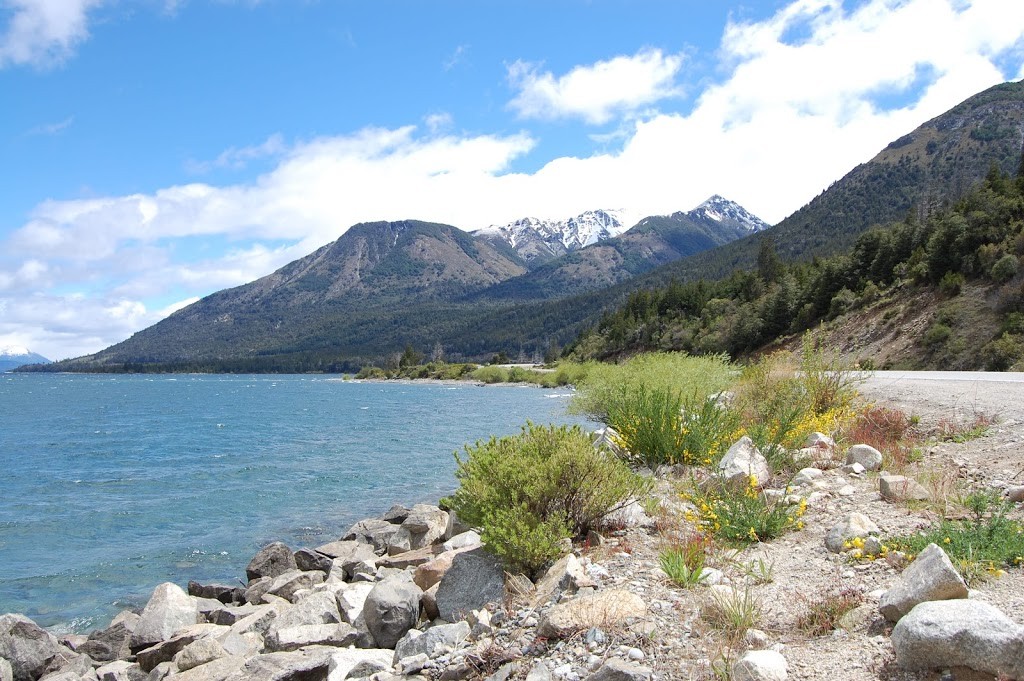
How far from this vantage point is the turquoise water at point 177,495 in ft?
50.4

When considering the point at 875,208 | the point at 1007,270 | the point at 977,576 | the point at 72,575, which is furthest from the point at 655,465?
the point at 875,208

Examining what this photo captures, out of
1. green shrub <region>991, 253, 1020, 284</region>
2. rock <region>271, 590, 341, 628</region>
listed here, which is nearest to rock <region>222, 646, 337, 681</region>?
rock <region>271, 590, 341, 628</region>

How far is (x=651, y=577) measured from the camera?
615 cm

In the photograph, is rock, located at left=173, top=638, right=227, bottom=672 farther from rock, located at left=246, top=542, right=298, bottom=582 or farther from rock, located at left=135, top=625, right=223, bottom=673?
rock, located at left=246, top=542, right=298, bottom=582

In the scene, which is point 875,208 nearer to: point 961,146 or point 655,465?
point 961,146

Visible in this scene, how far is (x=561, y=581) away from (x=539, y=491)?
4.42 ft

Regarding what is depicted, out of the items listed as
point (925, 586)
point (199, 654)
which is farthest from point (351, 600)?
point (925, 586)

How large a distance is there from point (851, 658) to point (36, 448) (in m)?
46.1

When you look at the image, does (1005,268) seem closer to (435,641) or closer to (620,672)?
(435,641)

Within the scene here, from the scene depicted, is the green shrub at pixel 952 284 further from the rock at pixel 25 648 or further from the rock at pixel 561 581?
the rock at pixel 25 648

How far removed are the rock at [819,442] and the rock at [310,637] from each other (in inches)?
304

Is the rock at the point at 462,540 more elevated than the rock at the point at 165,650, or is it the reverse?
the rock at the point at 462,540

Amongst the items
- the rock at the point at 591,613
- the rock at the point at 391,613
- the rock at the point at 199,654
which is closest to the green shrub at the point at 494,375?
the rock at the point at 199,654

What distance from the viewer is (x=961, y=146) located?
137750 millimetres
